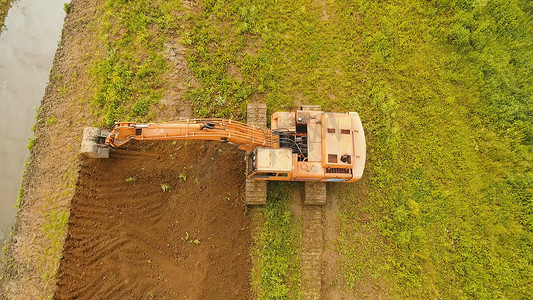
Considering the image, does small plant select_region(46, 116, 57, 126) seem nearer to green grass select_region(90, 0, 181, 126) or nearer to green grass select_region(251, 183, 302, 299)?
green grass select_region(90, 0, 181, 126)

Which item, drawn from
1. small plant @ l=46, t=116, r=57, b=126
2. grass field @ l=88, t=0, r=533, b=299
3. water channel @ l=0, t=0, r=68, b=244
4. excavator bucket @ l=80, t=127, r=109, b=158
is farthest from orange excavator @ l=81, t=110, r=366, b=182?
water channel @ l=0, t=0, r=68, b=244

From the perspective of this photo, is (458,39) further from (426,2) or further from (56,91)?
(56,91)

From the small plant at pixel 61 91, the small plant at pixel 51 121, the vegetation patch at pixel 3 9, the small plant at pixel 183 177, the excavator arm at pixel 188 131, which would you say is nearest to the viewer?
the excavator arm at pixel 188 131

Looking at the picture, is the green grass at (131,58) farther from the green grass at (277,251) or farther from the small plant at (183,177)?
the green grass at (277,251)

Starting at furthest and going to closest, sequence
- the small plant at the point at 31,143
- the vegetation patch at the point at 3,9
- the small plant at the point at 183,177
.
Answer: the vegetation patch at the point at 3,9 → the small plant at the point at 31,143 → the small plant at the point at 183,177

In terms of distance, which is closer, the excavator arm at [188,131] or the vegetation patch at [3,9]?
the excavator arm at [188,131]

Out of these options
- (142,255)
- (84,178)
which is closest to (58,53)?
(84,178)

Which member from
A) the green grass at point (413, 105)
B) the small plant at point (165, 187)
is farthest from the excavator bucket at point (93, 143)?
the green grass at point (413, 105)
